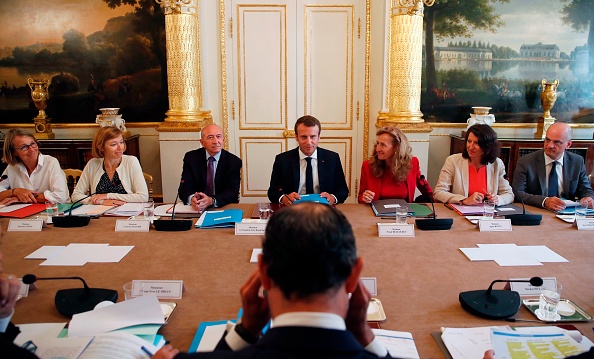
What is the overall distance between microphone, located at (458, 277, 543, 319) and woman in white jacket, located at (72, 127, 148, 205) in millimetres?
2524

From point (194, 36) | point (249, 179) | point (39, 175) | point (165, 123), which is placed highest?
point (194, 36)

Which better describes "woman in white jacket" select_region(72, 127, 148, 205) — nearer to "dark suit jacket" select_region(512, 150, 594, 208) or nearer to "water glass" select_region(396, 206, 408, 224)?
"water glass" select_region(396, 206, 408, 224)

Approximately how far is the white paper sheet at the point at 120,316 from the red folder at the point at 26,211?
1749 mm

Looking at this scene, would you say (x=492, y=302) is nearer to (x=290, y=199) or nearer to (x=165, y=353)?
(x=165, y=353)

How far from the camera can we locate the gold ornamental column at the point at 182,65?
5.41m

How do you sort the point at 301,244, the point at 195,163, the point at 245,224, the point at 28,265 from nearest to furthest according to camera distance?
the point at 301,244, the point at 28,265, the point at 245,224, the point at 195,163

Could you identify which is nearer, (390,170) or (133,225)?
(133,225)

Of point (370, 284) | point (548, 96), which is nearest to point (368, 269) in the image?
point (370, 284)

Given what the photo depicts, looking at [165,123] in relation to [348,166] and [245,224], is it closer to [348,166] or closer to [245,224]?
[348,166]

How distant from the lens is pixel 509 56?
586 cm

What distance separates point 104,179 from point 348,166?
11.0 feet

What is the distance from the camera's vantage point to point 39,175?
3.67 m

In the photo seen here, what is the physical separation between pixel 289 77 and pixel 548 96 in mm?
3064

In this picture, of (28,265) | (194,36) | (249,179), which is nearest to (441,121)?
(249,179)
